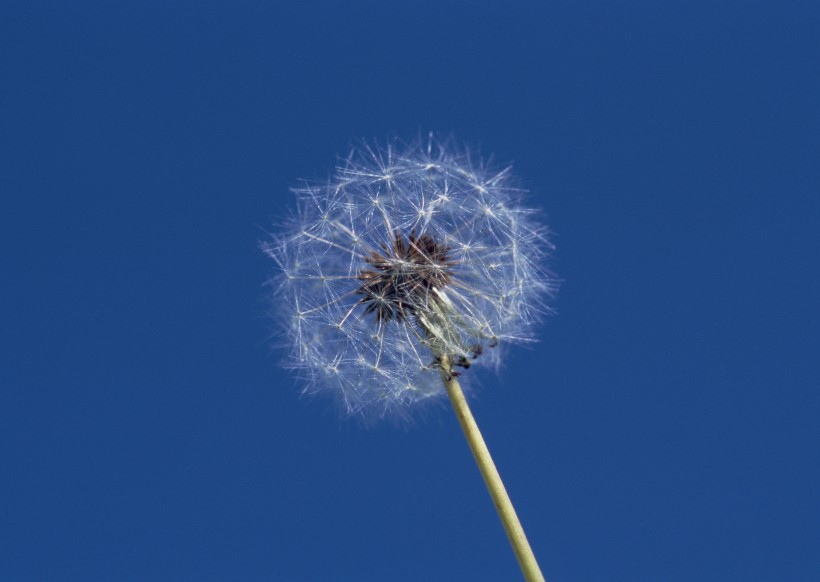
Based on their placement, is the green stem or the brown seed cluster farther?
the brown seed cluster

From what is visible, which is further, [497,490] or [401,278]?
[401,278]

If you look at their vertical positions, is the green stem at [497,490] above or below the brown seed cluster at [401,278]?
below

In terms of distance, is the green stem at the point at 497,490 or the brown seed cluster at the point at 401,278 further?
the brown seed cluster at the point at 401,278

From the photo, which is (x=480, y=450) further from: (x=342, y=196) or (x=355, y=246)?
(x=342, y=196)

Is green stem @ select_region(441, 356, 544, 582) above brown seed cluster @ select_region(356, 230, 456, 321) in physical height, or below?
below

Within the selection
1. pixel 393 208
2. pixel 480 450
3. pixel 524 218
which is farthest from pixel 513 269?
pixel 480 450
